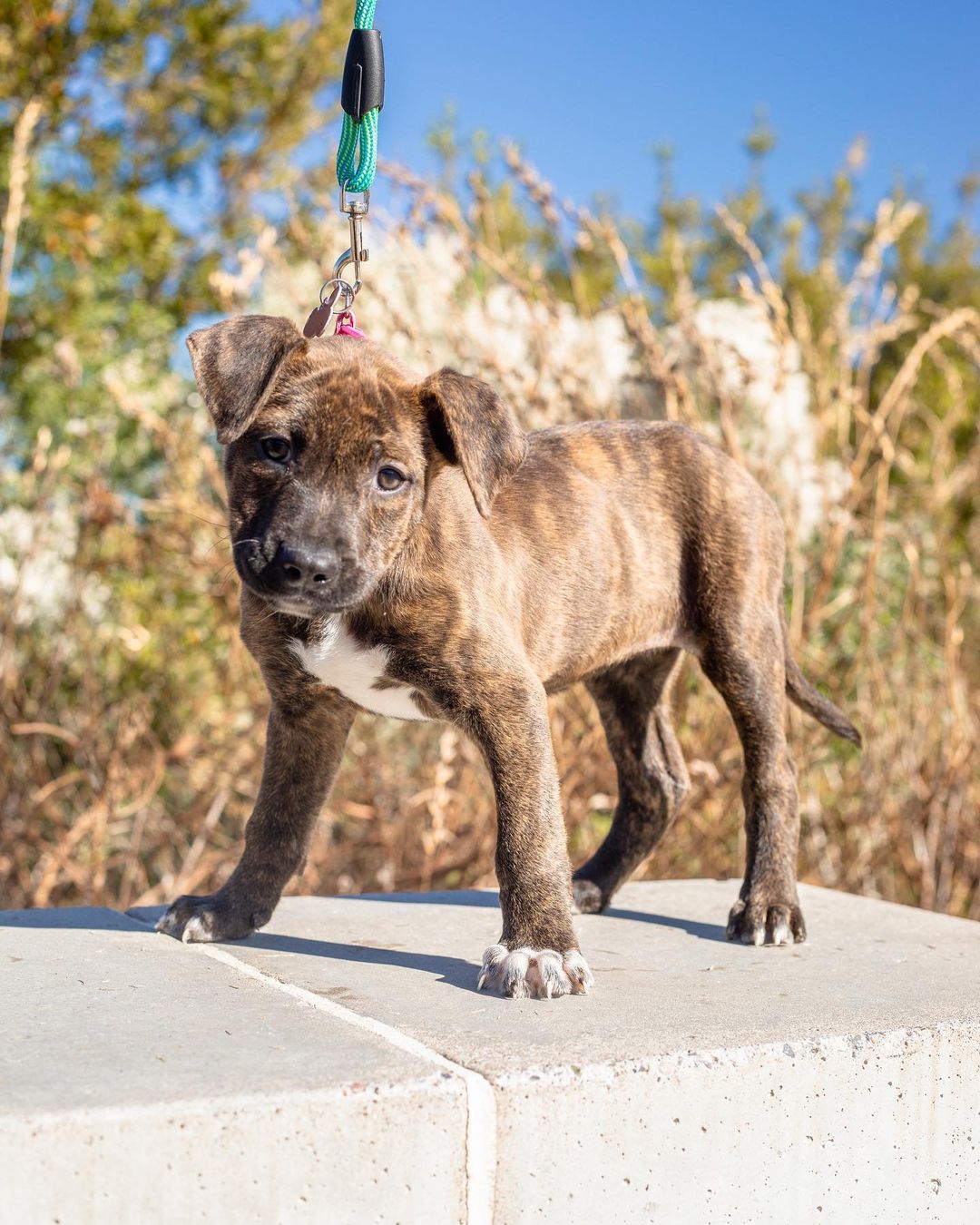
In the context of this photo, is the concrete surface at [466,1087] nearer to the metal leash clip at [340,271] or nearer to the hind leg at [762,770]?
the hind leg at [762,770]

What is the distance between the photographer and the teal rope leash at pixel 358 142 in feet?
11.8

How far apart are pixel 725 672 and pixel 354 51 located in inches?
76.1

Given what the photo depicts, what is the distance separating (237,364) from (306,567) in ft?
1.73

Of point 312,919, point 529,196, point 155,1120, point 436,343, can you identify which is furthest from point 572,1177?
point 436,343

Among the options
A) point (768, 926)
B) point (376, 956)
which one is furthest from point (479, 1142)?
point (768, 926)

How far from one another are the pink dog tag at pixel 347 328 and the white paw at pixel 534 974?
1.51 m

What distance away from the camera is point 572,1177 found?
2471 mm

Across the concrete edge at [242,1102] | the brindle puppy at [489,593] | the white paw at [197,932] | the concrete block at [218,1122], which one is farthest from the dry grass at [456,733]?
the concrete edge at [242,1102]

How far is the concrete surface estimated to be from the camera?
219cm

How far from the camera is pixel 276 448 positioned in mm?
3066

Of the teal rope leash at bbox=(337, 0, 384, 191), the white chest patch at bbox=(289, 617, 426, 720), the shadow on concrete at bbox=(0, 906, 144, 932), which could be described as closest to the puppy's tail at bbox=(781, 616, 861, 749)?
the white chest patch at bbox=(289, 617, 426, 720)

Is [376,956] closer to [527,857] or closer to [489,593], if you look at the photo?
[527,857]

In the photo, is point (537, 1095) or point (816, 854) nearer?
point (537, 1095)

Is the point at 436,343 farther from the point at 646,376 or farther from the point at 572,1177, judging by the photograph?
the point at 572,1177
